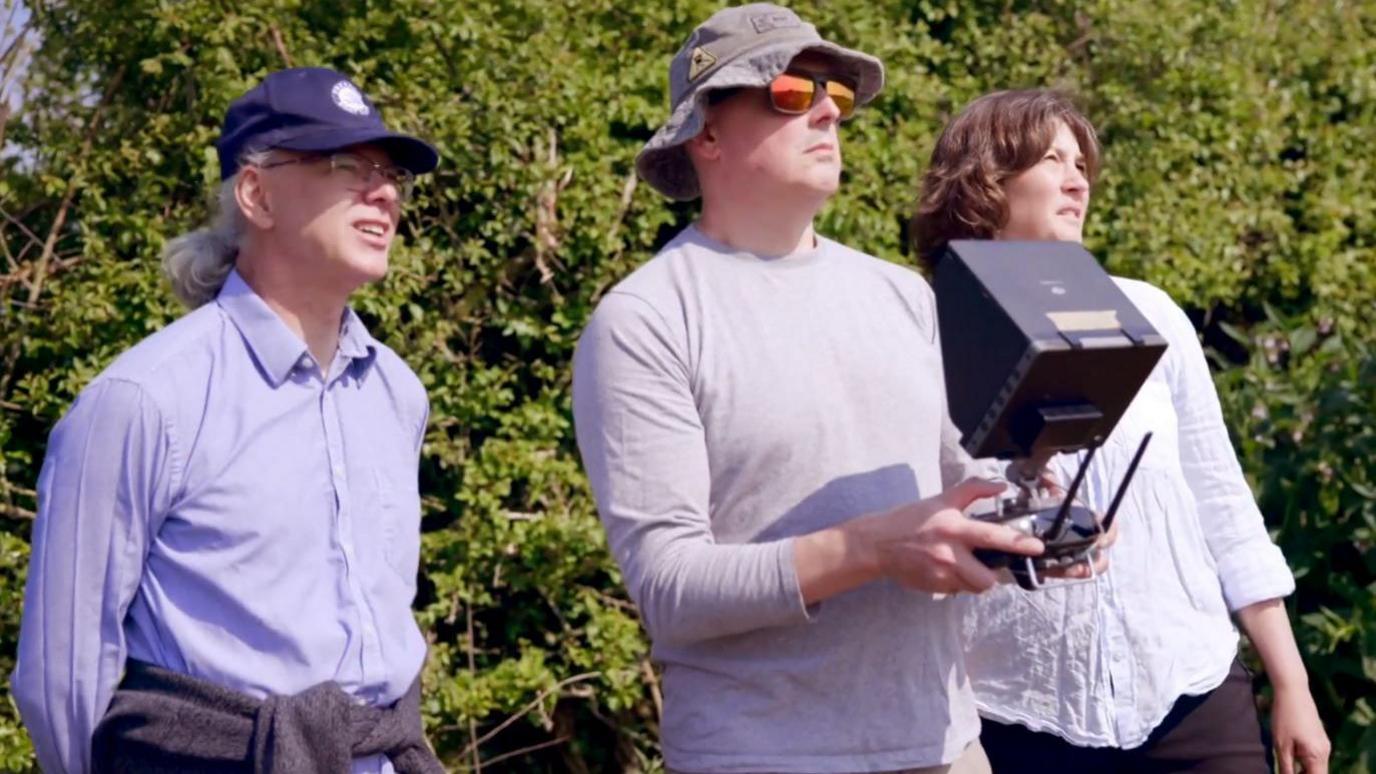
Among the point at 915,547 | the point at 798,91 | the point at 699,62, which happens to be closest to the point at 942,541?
the point at 915,547

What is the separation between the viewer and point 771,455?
2682 millimetres

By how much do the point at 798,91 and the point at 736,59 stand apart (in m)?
A: 0.11

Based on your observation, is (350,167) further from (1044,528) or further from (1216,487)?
(1216,487)

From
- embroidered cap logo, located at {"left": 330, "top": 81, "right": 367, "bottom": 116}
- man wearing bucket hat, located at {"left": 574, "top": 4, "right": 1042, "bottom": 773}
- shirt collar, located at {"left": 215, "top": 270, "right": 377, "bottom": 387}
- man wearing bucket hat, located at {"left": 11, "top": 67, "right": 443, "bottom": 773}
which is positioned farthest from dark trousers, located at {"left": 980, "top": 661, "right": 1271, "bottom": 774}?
embroidered cap logo, located at {"left": 330, "top": 81, "right": 367, "bottom": 116}

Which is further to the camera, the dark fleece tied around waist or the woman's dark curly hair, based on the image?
the woman's dark curly hair

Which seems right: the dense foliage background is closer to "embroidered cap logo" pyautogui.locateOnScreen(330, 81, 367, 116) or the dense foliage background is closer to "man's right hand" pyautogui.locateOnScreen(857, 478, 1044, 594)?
"embroidered cap logo" pyautogui.locateOnScreen(330, 81, 367, 116)

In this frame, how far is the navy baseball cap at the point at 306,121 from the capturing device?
2752 millimetres

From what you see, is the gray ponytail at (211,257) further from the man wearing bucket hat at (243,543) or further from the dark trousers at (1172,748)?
the dark trousers at (1172,748)

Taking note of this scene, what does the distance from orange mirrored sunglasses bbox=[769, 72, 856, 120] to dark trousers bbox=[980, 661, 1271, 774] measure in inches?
45.3

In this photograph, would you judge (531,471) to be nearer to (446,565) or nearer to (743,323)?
(446,565)

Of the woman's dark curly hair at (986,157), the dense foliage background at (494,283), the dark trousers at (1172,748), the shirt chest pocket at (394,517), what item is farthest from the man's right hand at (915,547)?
the dense foliage background at (494,283)

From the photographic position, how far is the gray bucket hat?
280 cm

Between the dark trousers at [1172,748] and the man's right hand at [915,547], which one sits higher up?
the man's right hand at [915,547]

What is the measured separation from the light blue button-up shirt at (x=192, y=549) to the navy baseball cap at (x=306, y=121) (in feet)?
1.03
